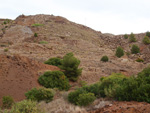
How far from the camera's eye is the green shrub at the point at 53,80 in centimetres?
1341

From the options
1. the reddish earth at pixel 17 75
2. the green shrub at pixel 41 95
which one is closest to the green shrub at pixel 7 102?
the green shrub at pixel 41 95

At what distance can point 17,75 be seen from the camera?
43.6ft

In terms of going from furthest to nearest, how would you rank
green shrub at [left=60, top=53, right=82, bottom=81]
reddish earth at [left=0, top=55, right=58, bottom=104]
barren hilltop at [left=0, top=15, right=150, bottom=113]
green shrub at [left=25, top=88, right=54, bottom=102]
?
green shrub at [left=60, top=53, right=82, bottom=81] < barren hilltop at [left=0, top=15, right=150, bottom=113] < reddish earth at [left=0, top=55, right=58, bottom=104] < green shrub at [left=25, top=88, right=54, bottom=102]

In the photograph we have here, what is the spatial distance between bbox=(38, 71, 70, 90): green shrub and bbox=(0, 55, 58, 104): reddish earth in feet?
1.81

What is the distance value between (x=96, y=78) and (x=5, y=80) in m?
8.50

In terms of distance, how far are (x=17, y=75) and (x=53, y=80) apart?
272cm

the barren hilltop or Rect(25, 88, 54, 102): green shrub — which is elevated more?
the barren hilltop

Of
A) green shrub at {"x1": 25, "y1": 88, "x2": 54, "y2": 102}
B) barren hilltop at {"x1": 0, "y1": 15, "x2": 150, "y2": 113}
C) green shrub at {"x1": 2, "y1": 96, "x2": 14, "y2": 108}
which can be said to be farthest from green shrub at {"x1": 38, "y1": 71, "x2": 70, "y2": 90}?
green shrub at {"x1": 2, "y1": 96, "x2": 14, "y2": 108}

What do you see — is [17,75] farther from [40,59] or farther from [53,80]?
[40,59]

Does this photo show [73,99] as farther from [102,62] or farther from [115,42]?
[115,42]

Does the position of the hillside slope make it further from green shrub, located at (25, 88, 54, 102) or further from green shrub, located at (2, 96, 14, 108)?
green shrub, located at (2, 96, 14, 108)

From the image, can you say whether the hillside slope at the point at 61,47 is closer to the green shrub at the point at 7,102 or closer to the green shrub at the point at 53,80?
the green shrub at the point at 53,80

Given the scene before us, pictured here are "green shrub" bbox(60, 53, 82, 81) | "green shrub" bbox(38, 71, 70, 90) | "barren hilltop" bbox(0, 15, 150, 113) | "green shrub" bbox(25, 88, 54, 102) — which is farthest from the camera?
"green shrub" bbox(60, 53, 82, 81)

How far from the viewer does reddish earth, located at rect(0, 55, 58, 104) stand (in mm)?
11352
